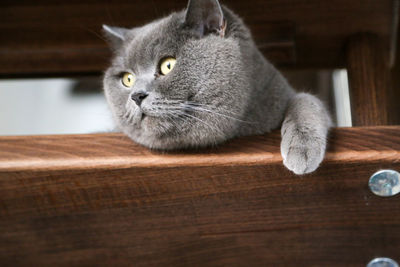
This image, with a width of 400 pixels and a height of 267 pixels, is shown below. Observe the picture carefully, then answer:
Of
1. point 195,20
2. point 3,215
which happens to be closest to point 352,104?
point 195,20

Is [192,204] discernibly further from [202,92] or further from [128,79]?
[128,79]

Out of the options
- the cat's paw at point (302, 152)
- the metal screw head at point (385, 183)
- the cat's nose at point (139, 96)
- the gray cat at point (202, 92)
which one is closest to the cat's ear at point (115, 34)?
the gray cat at point (202, 92)

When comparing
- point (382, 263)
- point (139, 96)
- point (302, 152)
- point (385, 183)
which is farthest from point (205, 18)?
point (382, 263)

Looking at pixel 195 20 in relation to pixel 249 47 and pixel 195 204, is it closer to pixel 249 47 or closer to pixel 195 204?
pixel 249 47

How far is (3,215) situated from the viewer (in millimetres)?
752

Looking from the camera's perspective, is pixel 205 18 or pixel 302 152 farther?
pixel 205 18

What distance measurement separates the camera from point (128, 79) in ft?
3.22

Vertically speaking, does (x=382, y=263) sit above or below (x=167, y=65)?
below

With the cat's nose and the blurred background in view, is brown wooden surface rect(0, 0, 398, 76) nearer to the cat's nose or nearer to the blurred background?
the blurred background

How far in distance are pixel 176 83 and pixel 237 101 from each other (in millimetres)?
138

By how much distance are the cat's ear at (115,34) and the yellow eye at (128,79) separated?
0.10 meters

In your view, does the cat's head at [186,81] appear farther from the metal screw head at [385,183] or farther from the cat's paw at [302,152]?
the metal screw head at [385,183]

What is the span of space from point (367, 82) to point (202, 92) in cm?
44

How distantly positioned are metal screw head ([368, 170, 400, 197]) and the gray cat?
10 centimetres
